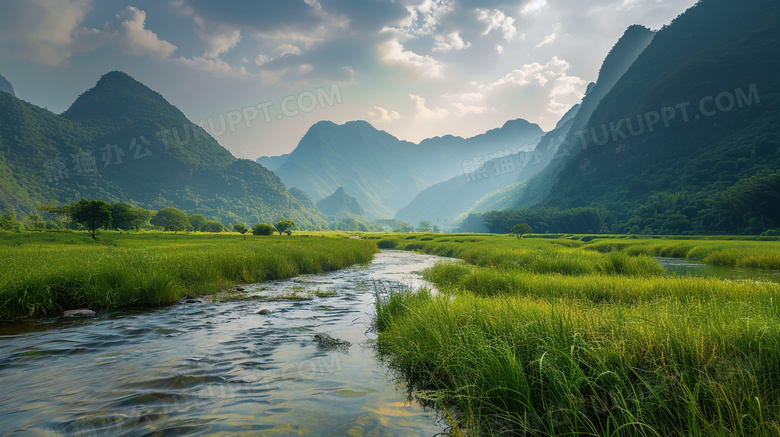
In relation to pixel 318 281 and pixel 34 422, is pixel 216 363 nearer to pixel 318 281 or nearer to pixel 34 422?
pixel 34 422

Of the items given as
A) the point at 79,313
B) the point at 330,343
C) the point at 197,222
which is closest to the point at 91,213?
the point at 79,313

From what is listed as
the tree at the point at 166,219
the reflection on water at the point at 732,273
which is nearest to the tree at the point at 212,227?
the tree at the point at 166,219

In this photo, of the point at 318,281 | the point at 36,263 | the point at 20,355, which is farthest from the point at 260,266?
the point at 20,355

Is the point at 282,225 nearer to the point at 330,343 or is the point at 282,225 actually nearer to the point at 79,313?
the point at 79,313

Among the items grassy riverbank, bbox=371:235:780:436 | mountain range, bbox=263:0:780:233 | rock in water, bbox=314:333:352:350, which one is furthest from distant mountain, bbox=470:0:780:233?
rock in water, bbox=314:333:352:350

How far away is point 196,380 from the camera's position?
615 centimetres

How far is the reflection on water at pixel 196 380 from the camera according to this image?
470 cm

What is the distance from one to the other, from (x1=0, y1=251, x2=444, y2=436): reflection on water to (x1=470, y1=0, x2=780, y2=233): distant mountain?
93687 millimetres

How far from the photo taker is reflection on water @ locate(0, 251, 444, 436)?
15.4 ft

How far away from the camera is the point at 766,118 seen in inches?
4535

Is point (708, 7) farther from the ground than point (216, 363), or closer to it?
farther from the ground

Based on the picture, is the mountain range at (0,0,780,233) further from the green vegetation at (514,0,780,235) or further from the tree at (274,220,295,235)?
the tree at (274,220,295,235)

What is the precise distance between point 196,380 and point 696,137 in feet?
623

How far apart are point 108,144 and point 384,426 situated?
25545 cm
